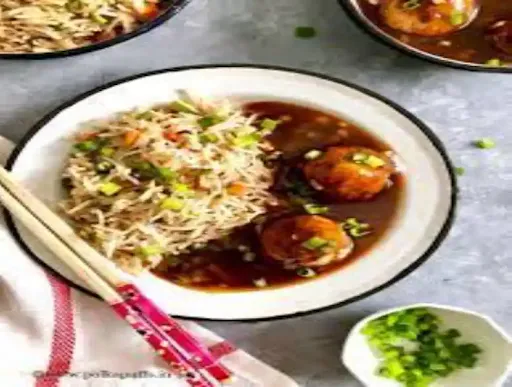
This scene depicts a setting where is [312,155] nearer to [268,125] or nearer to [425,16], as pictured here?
[268,125]

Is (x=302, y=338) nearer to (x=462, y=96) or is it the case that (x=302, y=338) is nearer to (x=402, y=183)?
(x=402, y=183)

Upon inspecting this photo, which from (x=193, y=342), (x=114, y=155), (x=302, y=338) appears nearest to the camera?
(x=193, y=342)

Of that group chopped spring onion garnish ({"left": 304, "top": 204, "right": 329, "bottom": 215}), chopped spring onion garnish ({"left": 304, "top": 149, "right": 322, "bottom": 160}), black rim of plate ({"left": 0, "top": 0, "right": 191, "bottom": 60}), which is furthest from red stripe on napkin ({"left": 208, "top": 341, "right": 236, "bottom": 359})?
black rim of plate ({"left": 0, "top": 0, "right": 191, "bottom": 60})

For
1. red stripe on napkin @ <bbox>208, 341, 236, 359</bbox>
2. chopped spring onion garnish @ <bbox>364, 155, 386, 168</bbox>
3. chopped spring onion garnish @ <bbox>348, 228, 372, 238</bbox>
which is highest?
chopped spring onion garnish @ <bbox>364, 155, 386, 168</bbox>

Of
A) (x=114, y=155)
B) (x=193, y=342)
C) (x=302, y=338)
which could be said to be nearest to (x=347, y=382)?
(x=302, y=338)

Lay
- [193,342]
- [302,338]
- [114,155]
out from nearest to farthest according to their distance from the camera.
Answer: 1. [193,342]
2. [302,338]
3. [114,155]

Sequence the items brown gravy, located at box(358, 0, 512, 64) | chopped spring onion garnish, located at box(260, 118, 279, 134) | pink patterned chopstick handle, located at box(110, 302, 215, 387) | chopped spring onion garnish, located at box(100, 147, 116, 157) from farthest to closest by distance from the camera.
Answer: brown gravy, located at box(358, 0, 512, 64)
chopped spring onion garnish, located at box(260, 118, 279, 134)
chopped spring onion garnish, located at box(100, 147, 116, 157)
pink patterned chopstick handle, located at box(110, 302, 215, 387)

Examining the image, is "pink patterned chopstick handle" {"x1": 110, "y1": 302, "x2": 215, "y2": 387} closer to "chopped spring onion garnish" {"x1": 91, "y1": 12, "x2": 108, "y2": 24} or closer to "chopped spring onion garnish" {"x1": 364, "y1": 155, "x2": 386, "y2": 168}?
"chopped spring onion garnish" {"x1": 364, "y1": 155, "x2": 386, "y2": 168}

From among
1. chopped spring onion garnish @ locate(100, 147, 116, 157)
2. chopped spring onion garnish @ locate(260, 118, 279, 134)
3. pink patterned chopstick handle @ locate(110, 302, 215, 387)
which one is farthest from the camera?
chopped spring onion garnish @ locate(260, 118, 279, 134)
